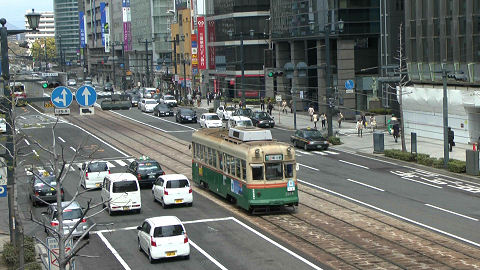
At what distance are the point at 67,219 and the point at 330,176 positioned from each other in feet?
Answer: 63.2

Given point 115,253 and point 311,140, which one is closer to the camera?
point 115,253

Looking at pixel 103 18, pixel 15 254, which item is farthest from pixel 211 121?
pixel 103 18

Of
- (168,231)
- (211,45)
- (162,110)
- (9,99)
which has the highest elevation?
(211,45)

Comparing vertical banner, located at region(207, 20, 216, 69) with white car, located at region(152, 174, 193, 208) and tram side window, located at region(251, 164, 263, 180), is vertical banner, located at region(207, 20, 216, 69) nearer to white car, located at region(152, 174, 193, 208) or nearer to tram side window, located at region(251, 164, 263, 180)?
→ white car, located at region(152, 174, 193, 208)

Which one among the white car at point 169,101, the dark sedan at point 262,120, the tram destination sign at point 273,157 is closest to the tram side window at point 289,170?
the tram destination sign at point 273,157

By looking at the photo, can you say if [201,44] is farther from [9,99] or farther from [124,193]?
[9,99]

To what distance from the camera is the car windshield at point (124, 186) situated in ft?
118

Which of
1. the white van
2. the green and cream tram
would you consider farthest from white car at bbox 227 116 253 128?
the white van

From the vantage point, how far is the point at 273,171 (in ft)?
113

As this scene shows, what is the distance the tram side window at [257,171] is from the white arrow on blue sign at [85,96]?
9.08 m

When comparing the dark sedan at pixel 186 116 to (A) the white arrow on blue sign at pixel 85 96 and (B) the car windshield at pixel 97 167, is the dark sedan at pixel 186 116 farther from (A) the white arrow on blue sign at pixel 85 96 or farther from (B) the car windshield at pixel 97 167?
(A) the white arrow on blue sign at pixel 85 96

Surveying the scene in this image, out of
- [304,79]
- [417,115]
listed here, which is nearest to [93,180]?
[417,115]

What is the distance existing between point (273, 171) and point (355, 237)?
585cm

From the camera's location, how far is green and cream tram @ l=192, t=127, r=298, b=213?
34.0m
